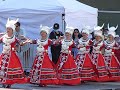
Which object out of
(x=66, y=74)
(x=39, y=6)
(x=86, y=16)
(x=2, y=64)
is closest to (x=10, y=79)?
(x=2, y=64)

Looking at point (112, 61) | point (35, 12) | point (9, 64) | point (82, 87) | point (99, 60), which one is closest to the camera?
point (9, 64)

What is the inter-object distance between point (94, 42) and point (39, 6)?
94.3 inches

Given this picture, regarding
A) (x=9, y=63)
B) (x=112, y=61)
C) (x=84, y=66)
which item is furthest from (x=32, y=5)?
(x=9, y=63)

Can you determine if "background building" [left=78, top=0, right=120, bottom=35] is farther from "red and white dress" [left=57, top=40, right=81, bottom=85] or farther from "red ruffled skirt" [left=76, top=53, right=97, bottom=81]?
"red and white dress" [left=57, top=40, right=81, bottom=85]

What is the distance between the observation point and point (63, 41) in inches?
495

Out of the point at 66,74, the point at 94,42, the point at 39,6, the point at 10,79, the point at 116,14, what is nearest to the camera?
the point at 10,79

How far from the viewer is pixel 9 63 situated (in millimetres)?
11445

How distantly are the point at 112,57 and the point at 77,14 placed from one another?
239 cm

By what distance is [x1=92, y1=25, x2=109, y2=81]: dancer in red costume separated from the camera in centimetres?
1335

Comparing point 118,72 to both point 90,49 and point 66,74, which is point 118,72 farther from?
point 66,74

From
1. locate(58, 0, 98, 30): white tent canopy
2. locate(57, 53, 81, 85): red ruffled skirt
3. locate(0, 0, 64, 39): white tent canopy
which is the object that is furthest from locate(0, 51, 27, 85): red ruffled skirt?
locate(58, 0, 98, 30): white tent canopy

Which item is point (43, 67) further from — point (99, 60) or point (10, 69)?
point (99, 60)

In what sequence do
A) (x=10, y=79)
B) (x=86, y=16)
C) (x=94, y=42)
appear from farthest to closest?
(x=86, y=16) < (x=94, y=42) < (x=10, y=79)

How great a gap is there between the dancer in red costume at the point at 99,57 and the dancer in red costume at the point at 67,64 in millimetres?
1073
